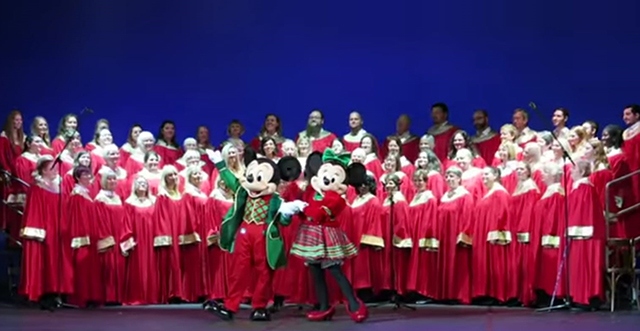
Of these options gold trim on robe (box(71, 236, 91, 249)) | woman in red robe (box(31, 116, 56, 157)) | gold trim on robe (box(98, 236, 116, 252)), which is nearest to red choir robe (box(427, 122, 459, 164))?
gold trim on robe (box(98, 236, 116, 252))

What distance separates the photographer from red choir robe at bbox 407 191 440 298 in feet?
36.1

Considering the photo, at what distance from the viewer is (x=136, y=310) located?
10.6m

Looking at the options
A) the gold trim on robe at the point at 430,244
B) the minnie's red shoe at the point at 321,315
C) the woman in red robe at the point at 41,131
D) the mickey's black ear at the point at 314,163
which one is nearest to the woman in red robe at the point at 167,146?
the woman in red robe at the point at 41,131

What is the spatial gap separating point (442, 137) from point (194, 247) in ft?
10.1

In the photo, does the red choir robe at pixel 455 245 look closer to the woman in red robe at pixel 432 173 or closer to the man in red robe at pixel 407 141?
the woman in red robe at pixel 432 173

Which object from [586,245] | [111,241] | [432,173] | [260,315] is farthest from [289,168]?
[586,245]

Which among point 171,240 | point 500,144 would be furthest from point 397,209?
point 171,240

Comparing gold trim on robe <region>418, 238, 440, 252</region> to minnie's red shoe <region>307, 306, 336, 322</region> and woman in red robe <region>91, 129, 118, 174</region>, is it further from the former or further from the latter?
woman in red robe <region>91, 129, 118, 174</region>

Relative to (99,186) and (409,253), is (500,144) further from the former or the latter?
(99,186)

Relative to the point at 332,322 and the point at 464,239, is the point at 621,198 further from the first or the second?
the point at 332,322

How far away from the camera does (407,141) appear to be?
12.6 m

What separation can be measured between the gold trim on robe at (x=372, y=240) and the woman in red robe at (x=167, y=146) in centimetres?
262

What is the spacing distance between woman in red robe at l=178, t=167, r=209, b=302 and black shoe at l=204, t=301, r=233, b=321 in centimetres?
120

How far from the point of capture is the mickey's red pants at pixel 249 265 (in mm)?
9570
